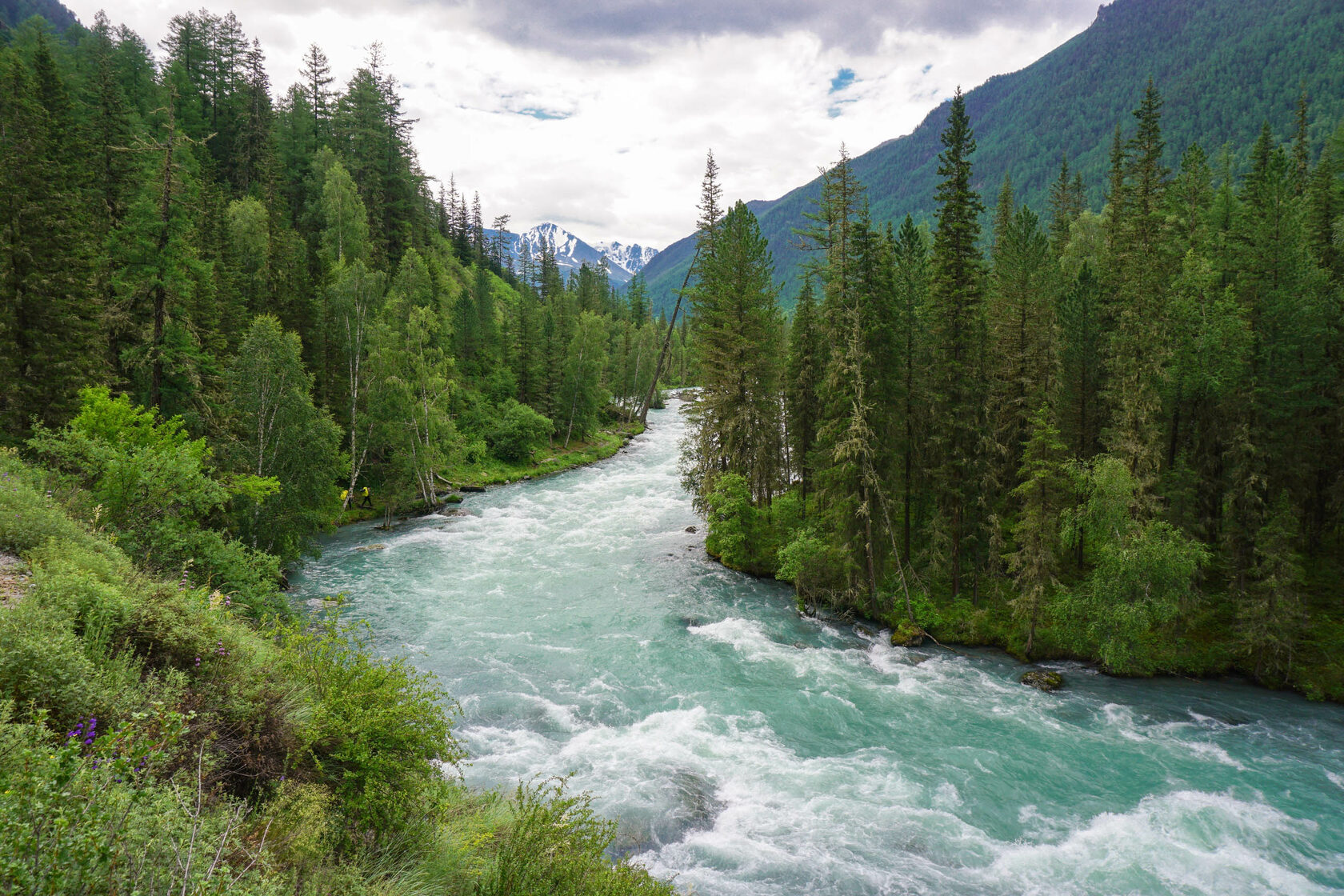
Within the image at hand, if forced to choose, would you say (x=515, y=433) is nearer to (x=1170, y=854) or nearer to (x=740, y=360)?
(x=740, y=360)

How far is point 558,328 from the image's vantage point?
226ft

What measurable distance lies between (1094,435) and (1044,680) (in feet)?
43.1

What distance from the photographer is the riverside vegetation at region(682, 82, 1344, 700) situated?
2225cm

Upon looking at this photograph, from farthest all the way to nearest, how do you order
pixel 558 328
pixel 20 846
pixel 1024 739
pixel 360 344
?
pixel 558 328 → pixel 360 344 → pixel 1024 739 → pixel 20 846

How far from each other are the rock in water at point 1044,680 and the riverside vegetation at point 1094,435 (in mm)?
1674

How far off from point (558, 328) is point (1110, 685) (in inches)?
2322

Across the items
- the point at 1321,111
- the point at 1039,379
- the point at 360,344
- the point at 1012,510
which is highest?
the point at 1321,111

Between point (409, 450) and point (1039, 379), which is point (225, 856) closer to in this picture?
point (1039, 379)

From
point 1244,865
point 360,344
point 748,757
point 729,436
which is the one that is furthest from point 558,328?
point 1244,865

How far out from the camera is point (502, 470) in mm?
53250

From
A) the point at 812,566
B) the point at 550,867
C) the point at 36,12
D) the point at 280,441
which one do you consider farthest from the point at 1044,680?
the point at 36,12

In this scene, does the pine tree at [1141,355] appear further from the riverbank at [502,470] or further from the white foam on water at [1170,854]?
the riverbank at [502,470]

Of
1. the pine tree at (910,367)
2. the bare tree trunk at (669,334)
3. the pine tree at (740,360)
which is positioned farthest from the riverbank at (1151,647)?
the bare tree trunk at (669,334)

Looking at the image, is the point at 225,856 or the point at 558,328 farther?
the point at 558,328
